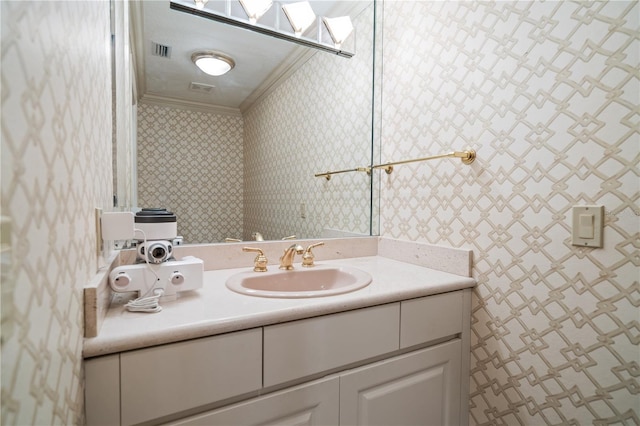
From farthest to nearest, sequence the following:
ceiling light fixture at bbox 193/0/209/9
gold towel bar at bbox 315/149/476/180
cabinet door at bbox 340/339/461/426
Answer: ceiling light fixture at bbox 193/0/209/9
gold towel bar at bbox 315/149/476/180
cabinet door at bbox 340/339/461/426

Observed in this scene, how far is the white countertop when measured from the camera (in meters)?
0.63

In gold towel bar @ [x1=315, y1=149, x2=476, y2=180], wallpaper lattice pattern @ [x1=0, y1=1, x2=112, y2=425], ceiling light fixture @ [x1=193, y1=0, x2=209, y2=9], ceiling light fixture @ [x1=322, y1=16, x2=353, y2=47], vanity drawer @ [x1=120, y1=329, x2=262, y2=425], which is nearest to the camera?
wallpaper lattice pattern @ [x1=0, y1=1, x2=112, y2=425]

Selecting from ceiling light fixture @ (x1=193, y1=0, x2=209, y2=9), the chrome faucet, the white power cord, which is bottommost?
the white power cord

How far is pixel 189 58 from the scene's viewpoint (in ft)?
4.03

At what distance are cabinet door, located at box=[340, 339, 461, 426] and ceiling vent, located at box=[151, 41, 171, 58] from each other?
1.34m

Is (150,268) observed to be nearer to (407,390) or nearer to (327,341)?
(327,341)

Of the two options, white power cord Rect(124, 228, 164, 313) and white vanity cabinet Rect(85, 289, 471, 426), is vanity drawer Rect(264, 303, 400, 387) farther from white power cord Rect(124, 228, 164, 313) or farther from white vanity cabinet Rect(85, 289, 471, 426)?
white power cord Rect(124, 228, 164, 313)

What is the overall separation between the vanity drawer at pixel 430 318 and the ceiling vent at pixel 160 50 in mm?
1293

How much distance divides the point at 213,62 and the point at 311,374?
126 centimetres

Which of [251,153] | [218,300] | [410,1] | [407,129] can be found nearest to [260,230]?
[251,153]

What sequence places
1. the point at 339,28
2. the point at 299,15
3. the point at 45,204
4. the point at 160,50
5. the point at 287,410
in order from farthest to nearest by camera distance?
the point at 339,28 < the point at 299,15 < the point at 160,50 < the point at 287,410 < the point at 45,204

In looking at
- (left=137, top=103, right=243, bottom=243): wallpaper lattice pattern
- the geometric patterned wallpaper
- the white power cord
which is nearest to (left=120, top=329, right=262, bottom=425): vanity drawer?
the white power cord

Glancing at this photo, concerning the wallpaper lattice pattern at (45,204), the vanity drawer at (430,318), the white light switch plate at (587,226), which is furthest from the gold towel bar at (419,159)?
the wallpaper lattice pattern at (45,204)

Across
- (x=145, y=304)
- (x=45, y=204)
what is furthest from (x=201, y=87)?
(x=45, y=204)
